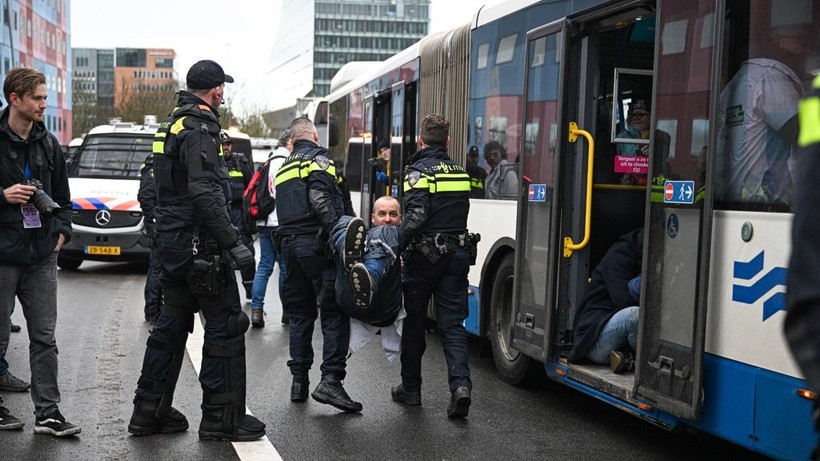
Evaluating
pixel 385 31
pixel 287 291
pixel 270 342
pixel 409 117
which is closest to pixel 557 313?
pixel 287 291

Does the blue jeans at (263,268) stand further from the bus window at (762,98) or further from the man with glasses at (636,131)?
the bus window at (762,98)

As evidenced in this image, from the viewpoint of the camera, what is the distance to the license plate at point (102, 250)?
15.6 metres

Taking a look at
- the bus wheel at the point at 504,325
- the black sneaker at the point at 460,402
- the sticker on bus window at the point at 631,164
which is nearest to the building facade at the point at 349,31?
the bus wheel at the point at 504,325

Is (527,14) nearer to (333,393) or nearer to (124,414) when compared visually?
(333,393)

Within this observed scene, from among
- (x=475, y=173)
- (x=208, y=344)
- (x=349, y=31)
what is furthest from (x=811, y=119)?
(x=349, y=31)

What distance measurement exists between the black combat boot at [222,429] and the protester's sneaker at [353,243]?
1.21 m

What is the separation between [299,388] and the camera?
733 cm

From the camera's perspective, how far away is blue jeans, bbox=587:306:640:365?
659 centimetres

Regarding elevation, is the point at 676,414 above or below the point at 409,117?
below

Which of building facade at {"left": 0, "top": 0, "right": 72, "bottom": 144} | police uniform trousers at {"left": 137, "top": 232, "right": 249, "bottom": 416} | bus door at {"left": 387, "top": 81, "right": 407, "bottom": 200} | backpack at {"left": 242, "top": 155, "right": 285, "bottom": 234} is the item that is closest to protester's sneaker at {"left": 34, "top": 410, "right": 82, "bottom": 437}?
police uniform trousers at {"left": 137, "top": 232, "right": 249, "bottom": 416}

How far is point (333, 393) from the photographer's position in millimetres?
6977

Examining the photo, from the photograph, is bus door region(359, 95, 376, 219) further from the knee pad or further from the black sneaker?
the knee pad

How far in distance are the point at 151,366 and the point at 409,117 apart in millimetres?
6106

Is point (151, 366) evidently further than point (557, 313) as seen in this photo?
No
